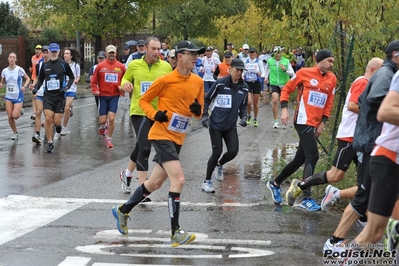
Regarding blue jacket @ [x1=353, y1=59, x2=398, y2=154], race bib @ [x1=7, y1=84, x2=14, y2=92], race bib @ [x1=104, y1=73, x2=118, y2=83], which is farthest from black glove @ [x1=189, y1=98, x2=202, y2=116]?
race bib @ [x1=7, y1=84, x2=14, y2=92]

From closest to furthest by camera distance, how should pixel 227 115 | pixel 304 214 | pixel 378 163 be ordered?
pixel 378 163 → pixel 304 214 → pixel 227 115

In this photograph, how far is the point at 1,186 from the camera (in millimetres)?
10547

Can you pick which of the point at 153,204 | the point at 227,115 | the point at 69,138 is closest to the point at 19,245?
the point at 153,204

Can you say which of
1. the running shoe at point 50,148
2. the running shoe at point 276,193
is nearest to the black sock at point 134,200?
the running shoe at point 276,193

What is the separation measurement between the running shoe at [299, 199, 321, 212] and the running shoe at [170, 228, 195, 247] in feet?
7.63

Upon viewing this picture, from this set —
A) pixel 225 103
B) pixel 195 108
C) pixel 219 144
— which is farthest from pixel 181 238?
pixel 225 103

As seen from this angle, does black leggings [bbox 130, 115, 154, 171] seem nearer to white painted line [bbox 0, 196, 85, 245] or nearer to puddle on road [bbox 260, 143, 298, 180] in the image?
white painted line [bbox 0, 196, 85, 245]

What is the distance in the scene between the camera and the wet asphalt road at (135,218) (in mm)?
7016

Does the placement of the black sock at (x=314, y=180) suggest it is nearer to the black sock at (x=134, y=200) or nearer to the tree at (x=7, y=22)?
the black sock at (x=134, y=200)

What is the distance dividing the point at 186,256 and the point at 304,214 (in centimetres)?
234

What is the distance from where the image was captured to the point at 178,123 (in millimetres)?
7828

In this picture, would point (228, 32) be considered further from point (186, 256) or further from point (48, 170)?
Answer: point (186, 256)

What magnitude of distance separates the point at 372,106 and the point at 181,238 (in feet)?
7.33

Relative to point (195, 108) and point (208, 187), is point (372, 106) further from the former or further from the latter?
point (208, 187)
